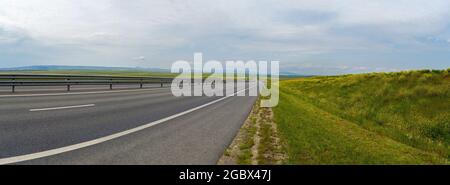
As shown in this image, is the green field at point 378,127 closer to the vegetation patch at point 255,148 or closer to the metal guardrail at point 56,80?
the vegetation patch at point 255,148

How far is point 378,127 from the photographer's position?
1131cm

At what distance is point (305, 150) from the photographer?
205 inches

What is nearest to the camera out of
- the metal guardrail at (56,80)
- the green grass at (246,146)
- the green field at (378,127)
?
the green grass at (246,146)

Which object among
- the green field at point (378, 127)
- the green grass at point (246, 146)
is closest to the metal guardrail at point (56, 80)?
the green field at point (378, 127)

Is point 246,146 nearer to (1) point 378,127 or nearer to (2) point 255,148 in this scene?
(2) point 255,148

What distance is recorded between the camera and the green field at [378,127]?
5.31 metres

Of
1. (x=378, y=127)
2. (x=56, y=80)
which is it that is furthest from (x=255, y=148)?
(x=56, y=80)

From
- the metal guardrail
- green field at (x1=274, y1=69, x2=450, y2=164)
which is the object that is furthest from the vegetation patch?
the metal guardrail

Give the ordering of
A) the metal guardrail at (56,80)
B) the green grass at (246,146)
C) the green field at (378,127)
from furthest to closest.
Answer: the metal guardrail at (56,80) < the green field at (378,127) < the green grass at (246,146)

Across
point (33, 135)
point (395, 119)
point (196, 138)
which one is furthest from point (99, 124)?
point (395, 119)
